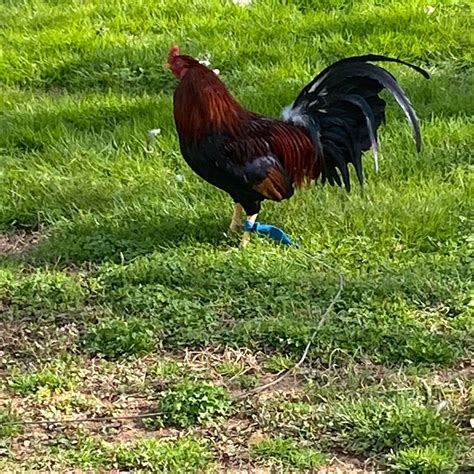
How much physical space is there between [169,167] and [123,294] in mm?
1424

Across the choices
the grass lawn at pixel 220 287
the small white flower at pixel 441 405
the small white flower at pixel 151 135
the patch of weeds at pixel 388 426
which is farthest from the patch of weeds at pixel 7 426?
the small white flower at pixel 151 135

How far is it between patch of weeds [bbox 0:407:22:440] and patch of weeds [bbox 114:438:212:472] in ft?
1.27

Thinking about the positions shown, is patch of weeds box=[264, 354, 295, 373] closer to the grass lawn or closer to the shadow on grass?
the grass lawn

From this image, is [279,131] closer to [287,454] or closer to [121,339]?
[121,339]

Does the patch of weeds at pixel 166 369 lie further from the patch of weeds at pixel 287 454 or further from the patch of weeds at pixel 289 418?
the patch of weeds at pixel 287 454

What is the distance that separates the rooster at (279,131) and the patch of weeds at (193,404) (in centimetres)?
118

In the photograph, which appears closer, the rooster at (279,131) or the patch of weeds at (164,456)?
the patch of weeds at (164,456)

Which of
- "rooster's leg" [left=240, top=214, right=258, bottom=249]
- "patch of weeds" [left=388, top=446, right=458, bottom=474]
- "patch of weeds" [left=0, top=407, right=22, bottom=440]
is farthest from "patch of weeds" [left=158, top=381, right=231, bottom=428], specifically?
"rooster's leg" [left=240, top=214, right=258, bottom=249]

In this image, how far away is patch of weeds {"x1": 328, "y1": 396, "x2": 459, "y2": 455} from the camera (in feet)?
10.7

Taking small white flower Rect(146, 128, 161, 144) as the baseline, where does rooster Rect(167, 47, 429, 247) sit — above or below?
above

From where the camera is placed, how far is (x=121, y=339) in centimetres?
390

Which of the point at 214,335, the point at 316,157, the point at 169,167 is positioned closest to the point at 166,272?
the point at 214,335

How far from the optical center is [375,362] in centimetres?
374

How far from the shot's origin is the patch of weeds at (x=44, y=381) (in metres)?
3.63
